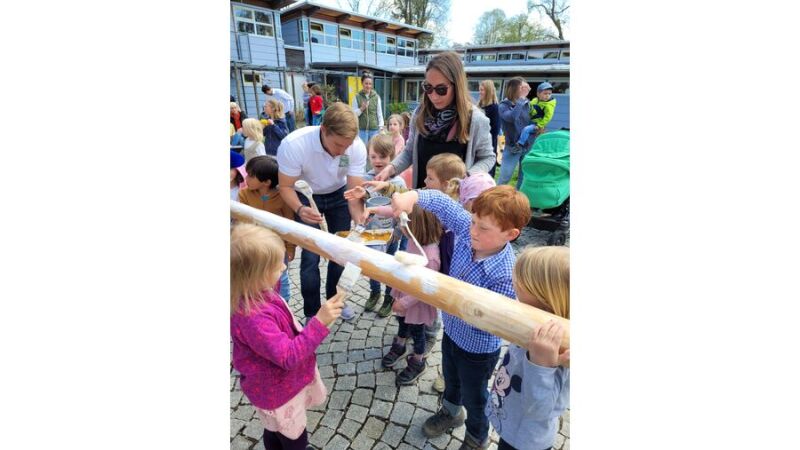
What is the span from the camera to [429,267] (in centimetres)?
237

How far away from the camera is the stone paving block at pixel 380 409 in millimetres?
2506

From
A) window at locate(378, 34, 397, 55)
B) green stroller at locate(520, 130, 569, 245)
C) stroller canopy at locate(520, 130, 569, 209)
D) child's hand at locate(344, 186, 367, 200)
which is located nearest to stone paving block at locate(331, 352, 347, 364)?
child's hand at locate(344, 186, 367, 200)

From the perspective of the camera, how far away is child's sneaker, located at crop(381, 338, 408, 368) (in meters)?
2.93

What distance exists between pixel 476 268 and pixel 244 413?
6.30ft

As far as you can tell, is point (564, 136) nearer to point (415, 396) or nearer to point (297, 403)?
point (415, 396)

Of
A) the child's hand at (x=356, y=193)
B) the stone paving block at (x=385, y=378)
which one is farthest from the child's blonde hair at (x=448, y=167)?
the stone paving block at (x=385, y=378)

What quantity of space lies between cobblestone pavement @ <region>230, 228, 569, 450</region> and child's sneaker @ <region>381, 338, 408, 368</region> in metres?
0.04

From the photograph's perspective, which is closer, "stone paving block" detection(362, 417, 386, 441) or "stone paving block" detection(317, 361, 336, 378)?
"stone paving block" detection(362, 417, 386, 441)

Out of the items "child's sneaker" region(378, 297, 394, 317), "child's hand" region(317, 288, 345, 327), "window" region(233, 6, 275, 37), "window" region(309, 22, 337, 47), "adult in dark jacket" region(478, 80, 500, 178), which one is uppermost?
"window" region(309, 22, 337, 47)

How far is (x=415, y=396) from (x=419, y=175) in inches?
66.6

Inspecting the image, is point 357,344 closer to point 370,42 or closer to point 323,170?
point 323,170

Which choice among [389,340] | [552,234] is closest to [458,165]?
[389,340]

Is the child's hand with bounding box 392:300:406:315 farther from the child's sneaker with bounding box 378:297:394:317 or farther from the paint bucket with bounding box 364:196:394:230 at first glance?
the child's sneaker with bounding box 378:297:394:317

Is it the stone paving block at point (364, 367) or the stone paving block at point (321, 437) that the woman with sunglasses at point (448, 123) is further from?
the stone paving block at point (321, 437)
